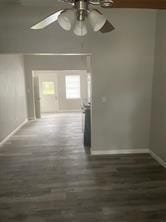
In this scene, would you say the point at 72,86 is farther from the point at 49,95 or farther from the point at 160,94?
the point at 160,94

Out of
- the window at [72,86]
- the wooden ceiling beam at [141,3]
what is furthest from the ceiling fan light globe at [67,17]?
the window at [72,86]

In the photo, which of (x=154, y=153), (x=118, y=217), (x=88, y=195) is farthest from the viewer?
(x=154, y=153)

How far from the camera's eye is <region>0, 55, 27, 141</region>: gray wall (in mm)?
5234

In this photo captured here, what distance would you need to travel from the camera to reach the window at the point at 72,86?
10.7 m

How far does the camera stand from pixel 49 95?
10.8 metres

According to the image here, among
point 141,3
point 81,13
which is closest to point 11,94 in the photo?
point 141,3

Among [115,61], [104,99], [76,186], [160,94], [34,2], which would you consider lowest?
[76,186]

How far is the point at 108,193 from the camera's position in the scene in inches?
113

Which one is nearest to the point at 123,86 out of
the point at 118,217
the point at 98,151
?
the point at 98,151

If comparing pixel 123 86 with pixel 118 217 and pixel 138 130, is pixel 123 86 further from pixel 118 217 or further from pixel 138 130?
pixel 118 217

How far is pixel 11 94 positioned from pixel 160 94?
4168 mm

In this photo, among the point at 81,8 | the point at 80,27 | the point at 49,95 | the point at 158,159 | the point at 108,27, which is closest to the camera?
the point at 81,8

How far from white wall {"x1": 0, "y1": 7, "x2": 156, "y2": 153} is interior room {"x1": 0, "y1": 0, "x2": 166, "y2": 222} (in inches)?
0.7

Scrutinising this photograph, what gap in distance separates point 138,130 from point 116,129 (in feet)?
1.53
